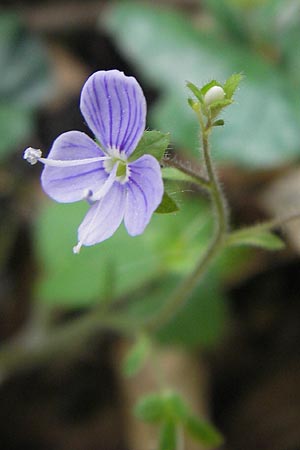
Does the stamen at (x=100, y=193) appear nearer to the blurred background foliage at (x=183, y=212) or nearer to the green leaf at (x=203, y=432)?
the green leaf at (x=203, y=432)

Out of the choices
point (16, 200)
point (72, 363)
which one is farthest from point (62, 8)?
point (72, 363)

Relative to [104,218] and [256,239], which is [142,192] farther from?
[256,239]

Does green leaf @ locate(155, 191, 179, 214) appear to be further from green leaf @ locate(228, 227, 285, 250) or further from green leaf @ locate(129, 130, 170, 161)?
green leaf @ locate(228, 227, 285, 250)

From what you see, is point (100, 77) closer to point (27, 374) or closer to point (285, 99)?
point (285, 99)

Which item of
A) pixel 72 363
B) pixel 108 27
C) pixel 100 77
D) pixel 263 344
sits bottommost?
pixel 263 344

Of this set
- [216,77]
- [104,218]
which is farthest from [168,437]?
[216,77]

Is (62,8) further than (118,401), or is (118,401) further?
(62,8)

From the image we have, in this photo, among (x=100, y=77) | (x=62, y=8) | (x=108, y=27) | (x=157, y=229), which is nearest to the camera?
(x=100, y=77)

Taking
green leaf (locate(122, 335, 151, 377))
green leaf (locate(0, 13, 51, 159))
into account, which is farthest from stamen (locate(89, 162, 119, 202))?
green leaf (locate(0, 13, 51, 159))
